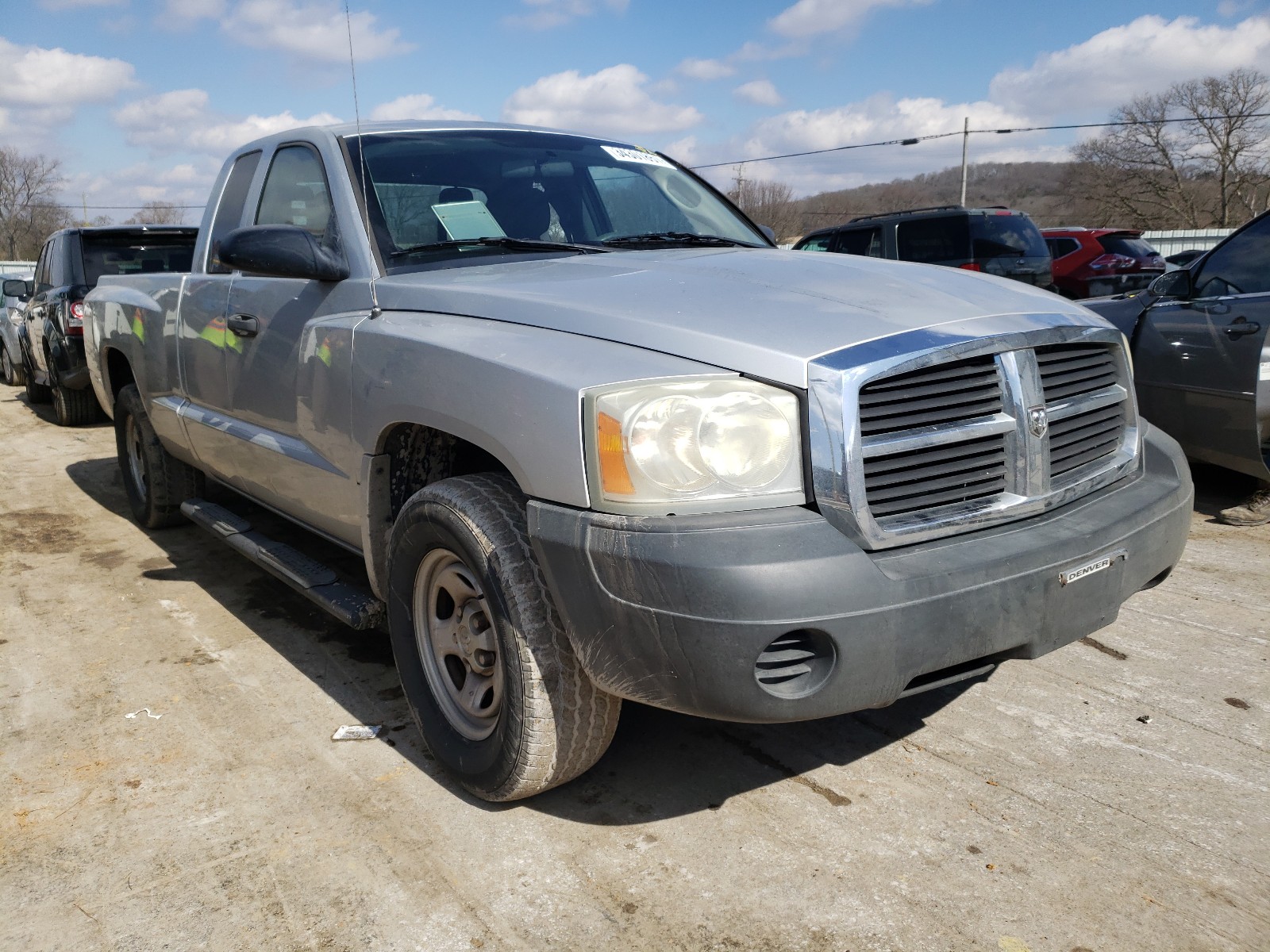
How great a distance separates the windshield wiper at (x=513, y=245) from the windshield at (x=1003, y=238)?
28.5 feet

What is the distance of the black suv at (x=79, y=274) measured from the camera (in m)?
9.21

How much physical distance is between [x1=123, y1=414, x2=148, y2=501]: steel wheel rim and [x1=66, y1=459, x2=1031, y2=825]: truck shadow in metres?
1.77

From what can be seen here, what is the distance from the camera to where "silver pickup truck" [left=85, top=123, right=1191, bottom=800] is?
7.15 feet

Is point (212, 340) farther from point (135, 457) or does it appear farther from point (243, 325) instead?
point (135, 457)

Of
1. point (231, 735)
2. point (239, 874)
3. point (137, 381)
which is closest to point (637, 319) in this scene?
point (239, 874)

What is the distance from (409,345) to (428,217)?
2.52 ft

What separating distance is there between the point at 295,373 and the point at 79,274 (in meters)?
7.23

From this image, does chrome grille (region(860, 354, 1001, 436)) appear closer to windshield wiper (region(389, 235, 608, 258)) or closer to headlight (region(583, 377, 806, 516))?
headlight (region(583, 377, 806, 516))

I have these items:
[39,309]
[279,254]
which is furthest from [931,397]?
[39,309]

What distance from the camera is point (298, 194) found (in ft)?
12.5

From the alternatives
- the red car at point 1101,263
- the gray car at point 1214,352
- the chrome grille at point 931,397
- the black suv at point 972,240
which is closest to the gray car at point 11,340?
the black suv at point 972,240

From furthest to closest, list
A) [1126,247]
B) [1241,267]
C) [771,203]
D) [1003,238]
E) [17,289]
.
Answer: [771,203]
[1126,247]
[1003,238]
[17,289]
[1241,267]

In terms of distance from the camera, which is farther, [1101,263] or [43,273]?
[1101,263]

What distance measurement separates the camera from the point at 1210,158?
51.2m
